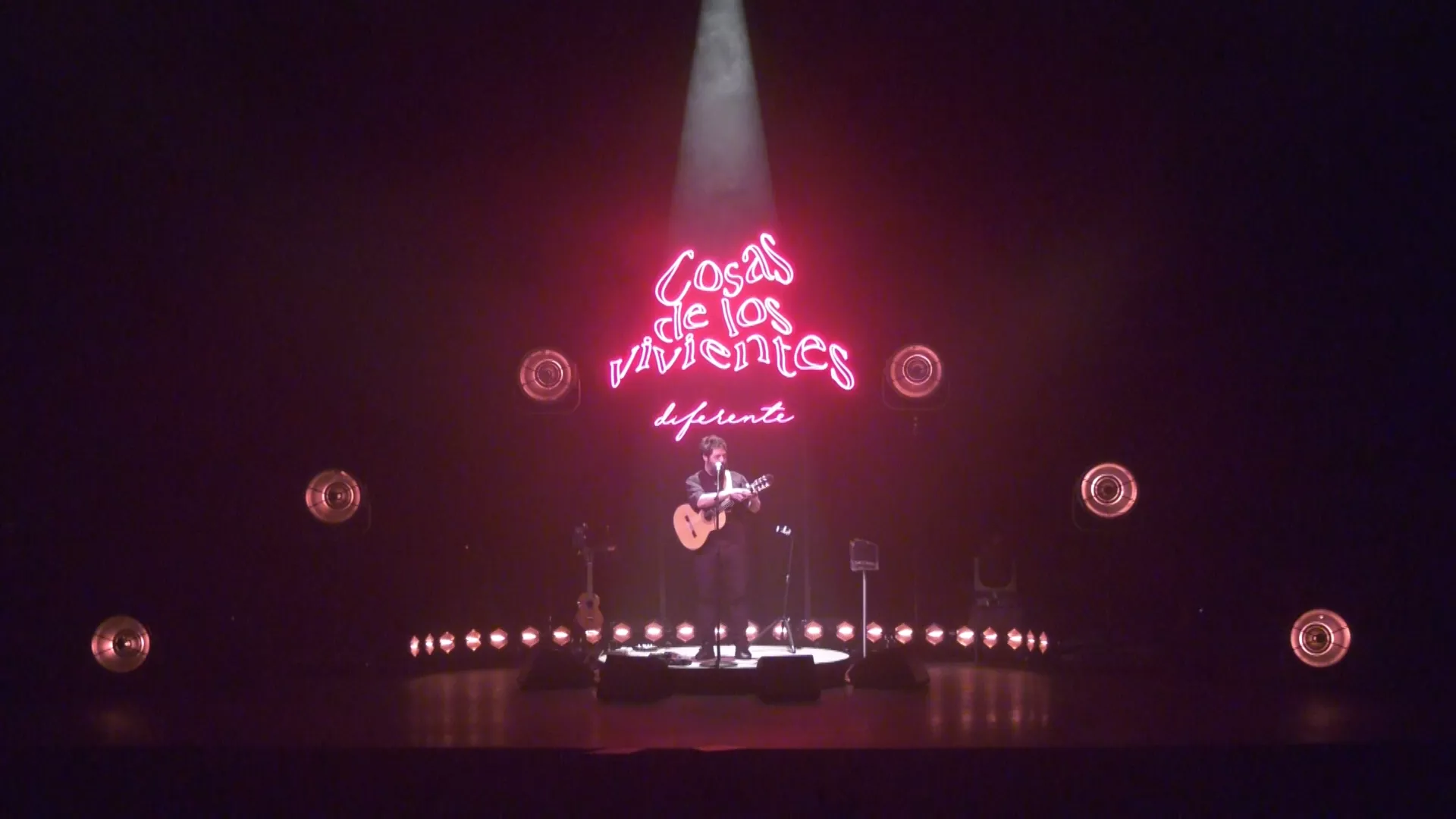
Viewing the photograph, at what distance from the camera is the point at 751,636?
9.49 meters

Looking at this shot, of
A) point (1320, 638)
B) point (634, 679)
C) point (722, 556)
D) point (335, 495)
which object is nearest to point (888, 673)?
point (722, 556)

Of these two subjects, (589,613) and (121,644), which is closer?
(121,644)

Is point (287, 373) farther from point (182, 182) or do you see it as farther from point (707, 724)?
point (707, 724)

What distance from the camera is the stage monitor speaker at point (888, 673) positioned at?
7.69m

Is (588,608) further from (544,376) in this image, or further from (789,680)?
(789,680)

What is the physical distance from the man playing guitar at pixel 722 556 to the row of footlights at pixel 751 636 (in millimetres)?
834

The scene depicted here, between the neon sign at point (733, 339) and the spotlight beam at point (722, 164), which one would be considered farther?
the spotlight beam at point (722, 164)

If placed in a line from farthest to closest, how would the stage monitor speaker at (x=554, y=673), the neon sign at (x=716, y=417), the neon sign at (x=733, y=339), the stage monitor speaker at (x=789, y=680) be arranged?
the neon sign at (x=733, y=339), the neon sign at (x=716, y=417), the stage monitor speaker at (x=554, y=673), the stage monitor speaker at (x=789, y=680)

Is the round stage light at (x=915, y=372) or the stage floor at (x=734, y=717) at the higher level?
the round stage light at (x=915, y=372)

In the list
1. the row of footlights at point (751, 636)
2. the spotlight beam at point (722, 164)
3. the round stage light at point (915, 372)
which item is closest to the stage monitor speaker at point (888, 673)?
the row of footlights at point (751, 636)

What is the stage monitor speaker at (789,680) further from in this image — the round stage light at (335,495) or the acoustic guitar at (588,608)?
the round stage light at (335,495)

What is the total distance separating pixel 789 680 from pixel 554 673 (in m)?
1.82

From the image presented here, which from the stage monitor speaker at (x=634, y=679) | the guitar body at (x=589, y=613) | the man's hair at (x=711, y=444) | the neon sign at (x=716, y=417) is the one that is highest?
the neon sign at (x=716, y=417)

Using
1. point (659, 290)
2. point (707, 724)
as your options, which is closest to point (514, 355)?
point (659, 290)
